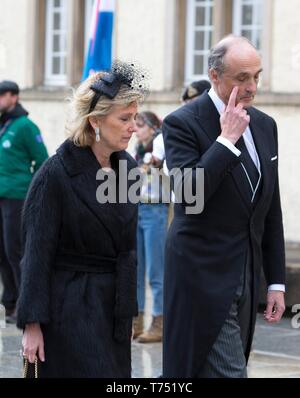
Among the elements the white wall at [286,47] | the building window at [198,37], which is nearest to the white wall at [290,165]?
the white wall at [286,47]

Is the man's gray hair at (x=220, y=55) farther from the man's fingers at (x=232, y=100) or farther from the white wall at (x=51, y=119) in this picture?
the white wall at (x=51, y=119)

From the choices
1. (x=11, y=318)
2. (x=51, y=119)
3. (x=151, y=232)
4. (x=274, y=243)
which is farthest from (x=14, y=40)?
(x=274, y=243)

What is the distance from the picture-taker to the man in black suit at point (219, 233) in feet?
16.1

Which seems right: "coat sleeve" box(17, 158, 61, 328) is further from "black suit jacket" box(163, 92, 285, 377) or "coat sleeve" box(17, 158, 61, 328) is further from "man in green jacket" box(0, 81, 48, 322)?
"man in green jacket" box(0, 81, 48, 322)

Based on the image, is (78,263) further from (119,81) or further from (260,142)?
(260,142)

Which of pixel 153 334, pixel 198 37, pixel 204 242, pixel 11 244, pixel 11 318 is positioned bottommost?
pixel 11 318

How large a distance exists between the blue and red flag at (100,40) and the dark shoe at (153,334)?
2.13 meters

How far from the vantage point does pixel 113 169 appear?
16.5 ft

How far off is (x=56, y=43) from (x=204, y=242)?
41.3 feet

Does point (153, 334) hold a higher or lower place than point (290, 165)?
lower

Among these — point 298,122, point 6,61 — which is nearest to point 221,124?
point 298,122

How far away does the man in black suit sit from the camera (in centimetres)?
491

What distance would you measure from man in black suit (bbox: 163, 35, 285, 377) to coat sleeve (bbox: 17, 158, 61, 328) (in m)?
0.52

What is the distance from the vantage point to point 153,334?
9375mm
